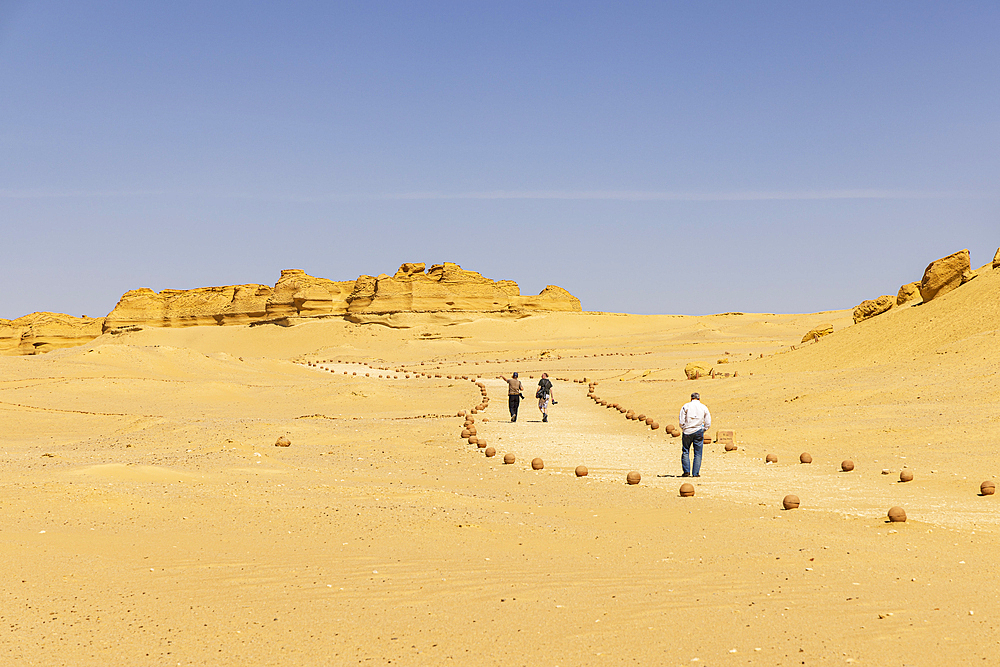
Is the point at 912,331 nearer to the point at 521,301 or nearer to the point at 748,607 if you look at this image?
the point at 748,607

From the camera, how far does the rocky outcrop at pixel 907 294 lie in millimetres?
37531

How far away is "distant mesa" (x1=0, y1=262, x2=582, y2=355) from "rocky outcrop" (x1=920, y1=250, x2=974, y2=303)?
6882cm

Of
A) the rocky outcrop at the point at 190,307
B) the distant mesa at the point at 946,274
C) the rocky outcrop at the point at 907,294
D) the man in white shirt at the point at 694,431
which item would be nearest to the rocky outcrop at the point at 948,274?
the distant mesa at the point at 946,274

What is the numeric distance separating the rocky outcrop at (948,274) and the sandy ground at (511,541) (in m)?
10.9

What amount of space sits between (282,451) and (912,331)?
74.2 feet

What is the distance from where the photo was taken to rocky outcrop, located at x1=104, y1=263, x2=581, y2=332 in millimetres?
105812

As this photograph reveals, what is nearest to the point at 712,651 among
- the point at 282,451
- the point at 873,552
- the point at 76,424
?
the point at 873,552

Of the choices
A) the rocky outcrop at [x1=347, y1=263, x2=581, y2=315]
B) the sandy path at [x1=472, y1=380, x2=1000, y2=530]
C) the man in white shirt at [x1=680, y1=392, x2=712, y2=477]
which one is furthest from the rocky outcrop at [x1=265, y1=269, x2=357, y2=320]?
the man in white shirt at [x1=680, y1=392, x2=712, y2=477]

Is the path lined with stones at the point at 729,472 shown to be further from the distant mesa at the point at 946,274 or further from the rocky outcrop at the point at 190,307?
the rocky outcrop at the point at 190,307

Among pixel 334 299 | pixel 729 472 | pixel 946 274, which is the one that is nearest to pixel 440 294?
pixel 334 299

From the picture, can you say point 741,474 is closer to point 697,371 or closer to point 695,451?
point 695,451

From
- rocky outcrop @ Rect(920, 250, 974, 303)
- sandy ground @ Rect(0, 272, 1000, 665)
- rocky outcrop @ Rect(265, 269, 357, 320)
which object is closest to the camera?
sandy ground @ Rect(0, 272, 1000, 665)

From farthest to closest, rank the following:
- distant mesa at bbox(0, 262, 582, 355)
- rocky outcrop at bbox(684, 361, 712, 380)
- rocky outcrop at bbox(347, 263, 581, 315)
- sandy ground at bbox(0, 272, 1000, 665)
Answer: distant mesa at bbox(0, 262, 582, 355)
rocky outcrop at bbox(347, 263, 581, 315)
rocky outcrop at bbox(684, 361, 712, 380)
sandy ground at bbox(0, 272, 1000, 665)

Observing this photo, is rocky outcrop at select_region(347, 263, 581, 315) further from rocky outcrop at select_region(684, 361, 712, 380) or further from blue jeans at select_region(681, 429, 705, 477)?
blue jeans at select_region(681, 429, 705, 477)
